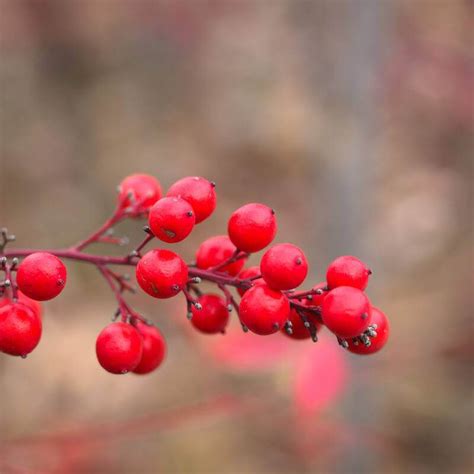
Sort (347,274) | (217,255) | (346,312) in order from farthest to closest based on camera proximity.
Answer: (217,255), (347,274), (346,312)

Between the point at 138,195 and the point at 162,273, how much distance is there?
1.73ft

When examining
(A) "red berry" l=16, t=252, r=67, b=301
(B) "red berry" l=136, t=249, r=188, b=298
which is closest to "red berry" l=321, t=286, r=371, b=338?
(B) "red berry" l=136, t=249, r=188, b=298

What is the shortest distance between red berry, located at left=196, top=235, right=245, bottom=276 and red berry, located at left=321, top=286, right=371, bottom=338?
0.40 m

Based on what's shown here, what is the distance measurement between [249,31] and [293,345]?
8.63 metres

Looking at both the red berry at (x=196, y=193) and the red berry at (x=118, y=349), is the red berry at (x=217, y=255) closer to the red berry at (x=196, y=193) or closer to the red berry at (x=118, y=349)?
the red berry at (x=196, y=193)

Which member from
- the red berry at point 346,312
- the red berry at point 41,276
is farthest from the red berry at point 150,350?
the red berry at point 346,312

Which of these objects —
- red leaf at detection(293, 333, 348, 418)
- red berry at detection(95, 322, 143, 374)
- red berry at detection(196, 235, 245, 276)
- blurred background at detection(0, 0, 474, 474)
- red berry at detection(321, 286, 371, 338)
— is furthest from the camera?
blurred background at detection(0, 0, 474, 474)

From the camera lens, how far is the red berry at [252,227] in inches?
65.4

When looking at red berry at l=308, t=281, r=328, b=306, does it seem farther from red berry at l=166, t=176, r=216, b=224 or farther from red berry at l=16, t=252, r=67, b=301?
red berry at l=16, t=252, r=67, b=301

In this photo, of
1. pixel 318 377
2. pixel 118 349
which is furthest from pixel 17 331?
pixel 318 377

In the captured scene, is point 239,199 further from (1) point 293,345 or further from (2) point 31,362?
(1) point 293,345

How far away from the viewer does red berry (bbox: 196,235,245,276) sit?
6.06ft

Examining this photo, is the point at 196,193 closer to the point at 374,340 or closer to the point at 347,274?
the point at 347,274

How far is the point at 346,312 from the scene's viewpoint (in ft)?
4.83
